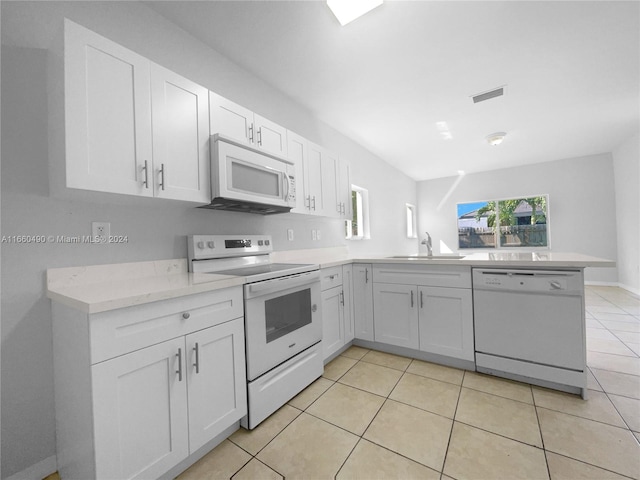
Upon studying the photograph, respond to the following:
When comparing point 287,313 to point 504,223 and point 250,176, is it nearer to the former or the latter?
point 250,176

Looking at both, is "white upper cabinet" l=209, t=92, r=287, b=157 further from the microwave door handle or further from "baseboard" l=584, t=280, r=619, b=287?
"baseboard" l=584, t=280, r=619, b=287

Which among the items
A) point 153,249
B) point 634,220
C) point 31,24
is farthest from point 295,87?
point 634,220

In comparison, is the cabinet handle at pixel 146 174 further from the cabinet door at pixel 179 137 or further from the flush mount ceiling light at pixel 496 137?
the flush mount ceiling light at pixel 496 137

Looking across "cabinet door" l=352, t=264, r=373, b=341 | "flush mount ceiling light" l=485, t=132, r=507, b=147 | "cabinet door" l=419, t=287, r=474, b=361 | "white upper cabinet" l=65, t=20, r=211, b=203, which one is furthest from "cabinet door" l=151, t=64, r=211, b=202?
"flush mount ceiling light" l=485, t=132, r=507, b=147

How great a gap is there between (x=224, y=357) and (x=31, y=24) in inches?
73.8

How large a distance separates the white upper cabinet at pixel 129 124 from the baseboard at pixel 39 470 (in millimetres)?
1314

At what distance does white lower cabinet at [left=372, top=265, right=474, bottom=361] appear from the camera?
2121mm

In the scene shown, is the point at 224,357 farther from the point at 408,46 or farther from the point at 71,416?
the point at 408,46

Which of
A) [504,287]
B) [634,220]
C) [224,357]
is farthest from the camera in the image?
[634,220]

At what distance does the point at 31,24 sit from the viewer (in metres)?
1.30

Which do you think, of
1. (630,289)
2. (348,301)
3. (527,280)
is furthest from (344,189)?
(630,289)

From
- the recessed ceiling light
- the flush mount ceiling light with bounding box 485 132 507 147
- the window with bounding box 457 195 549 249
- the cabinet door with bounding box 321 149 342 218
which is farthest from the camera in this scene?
the window with bounding box 457 195 549 249

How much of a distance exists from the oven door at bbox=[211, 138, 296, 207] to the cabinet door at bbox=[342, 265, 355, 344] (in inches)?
33.9

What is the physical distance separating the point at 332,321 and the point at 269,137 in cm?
161
